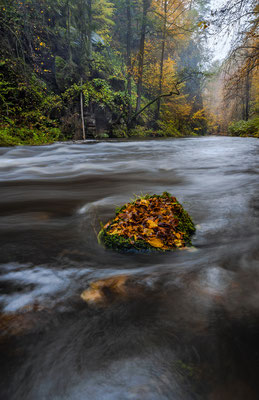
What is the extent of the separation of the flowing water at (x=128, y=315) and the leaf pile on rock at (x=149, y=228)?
9cm

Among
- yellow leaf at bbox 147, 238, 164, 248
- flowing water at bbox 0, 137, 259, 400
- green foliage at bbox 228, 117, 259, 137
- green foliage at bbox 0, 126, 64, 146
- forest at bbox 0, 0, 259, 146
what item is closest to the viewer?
flowing water at bbox 0, 137, 259, 400

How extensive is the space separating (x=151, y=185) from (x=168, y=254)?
252 cm

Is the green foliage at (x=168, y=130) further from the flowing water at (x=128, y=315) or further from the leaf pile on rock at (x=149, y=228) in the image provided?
the leaf pile on rock at (x=149, y=228)

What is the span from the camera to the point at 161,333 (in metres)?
1.08

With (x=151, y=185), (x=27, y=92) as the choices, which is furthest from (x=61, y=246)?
(x=27, y=92)

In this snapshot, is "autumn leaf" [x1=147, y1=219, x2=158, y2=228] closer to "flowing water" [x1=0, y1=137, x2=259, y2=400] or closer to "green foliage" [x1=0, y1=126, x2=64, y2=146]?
"flowing water" [x1=0, y1=137, x2=259, y2=400]

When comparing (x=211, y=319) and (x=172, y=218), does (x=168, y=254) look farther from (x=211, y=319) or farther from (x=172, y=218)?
(x=211, y=319)

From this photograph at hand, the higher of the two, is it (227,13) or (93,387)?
(227,13)

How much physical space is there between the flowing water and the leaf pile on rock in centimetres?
9

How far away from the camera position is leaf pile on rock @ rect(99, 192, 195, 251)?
6.05 feet

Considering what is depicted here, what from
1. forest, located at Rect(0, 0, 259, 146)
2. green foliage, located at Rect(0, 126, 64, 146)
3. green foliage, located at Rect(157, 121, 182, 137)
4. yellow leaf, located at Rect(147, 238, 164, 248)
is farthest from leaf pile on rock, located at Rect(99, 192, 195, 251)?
green foliage, located at Rect(157, 121, 182, 137)

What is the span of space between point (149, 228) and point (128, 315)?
785mm

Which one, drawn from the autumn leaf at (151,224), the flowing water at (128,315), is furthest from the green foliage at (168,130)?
the autumn leaf at (151,224)

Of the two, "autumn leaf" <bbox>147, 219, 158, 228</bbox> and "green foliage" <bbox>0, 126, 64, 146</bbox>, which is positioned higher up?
"green foliage" <bbox>0, 126, 64, 146</bbox>
